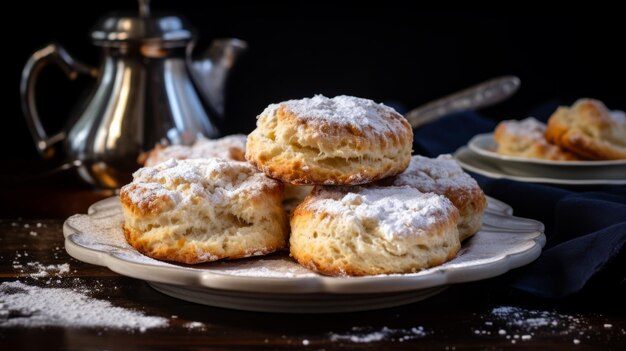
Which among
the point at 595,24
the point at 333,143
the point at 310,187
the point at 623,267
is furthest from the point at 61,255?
the point at 595,24

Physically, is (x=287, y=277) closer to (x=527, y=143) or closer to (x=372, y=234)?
(x=372, y=234)

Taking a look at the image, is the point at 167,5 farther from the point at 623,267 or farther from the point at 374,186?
the point at 623,267

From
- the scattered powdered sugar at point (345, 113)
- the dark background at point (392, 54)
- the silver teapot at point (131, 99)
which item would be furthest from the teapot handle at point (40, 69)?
the scattered powdered sugar at point (345, 113)

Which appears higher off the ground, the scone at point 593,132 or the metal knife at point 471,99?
the scone at point 593,132

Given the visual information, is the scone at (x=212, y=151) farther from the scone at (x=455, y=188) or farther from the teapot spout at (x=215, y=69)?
the teapot spout at (x=215, y=69)

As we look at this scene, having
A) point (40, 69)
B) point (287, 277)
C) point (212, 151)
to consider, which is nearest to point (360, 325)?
point (287, 277)

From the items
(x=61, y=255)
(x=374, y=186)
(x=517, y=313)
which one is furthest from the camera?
(x=61, y=255)
